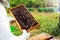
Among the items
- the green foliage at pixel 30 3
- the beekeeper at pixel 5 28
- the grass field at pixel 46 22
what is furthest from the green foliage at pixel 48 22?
the beekeeper at pixel 5 28

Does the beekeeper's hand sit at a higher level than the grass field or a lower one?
lower

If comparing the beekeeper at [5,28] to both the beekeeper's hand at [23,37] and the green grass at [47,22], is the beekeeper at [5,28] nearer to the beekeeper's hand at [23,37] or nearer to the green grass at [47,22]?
the beekeeper's hand at [23,37]

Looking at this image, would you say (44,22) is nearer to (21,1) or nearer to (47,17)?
(47,17)

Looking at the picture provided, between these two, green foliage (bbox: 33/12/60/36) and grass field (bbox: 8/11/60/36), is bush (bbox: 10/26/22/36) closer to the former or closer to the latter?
grass field (bbox: 8/11/60/36)

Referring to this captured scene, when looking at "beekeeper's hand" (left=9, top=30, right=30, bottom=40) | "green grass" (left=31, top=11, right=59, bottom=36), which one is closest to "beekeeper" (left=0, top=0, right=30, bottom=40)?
"beekeeper's hand" (left=9, top=30, right=30, bottom=40)

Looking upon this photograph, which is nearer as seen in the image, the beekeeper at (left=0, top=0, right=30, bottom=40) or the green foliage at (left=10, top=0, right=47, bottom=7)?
the beekeeper at (left=0, top=0, right=30, bottom=40)

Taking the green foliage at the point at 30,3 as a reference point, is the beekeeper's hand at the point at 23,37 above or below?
below

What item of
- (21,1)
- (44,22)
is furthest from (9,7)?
(44,22)

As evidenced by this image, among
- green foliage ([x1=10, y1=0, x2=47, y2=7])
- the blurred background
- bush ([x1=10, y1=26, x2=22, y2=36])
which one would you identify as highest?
green foliage ([x1=10, y1=0, x2=47, y2=7])

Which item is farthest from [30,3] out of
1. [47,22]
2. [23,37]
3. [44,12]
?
[23,37]
